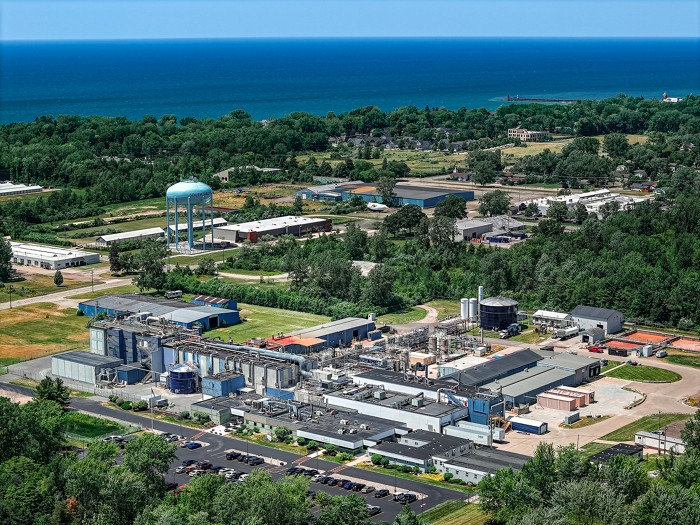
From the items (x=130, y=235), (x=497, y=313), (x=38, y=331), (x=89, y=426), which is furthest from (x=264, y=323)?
(x=130, y=235)

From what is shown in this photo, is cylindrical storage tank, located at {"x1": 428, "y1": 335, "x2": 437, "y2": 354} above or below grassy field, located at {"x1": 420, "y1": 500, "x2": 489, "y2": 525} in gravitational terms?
above

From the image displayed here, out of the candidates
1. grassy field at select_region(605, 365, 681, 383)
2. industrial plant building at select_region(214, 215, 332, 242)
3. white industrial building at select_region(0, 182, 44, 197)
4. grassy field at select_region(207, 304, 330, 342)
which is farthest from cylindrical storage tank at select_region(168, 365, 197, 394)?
white industrial building at select_region(0, 182, 44, 197)

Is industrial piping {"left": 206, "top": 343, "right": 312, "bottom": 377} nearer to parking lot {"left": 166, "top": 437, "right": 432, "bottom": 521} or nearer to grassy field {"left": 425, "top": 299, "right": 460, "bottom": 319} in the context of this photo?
parking lot {"left": 166, "top": 437, "right": 432, "bottom": 521}

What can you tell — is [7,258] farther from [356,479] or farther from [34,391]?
[356,479]

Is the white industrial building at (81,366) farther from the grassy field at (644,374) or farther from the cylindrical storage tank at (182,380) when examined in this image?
the grassy field at (644,374)

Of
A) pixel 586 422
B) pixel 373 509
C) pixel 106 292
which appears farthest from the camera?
pixel 106 292

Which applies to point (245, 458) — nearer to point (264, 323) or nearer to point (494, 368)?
point (494, 368)

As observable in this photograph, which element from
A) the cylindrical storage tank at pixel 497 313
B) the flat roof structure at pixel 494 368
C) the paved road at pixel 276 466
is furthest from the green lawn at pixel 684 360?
the paved road at pixel 276 466
